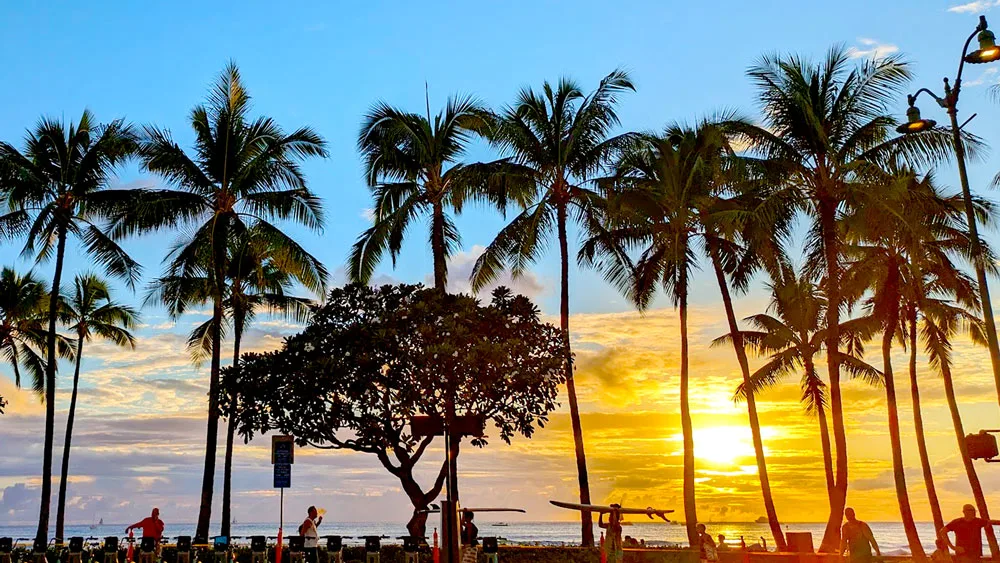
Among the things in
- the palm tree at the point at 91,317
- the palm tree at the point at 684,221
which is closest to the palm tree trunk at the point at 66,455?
the palm tree at the point at 91,317

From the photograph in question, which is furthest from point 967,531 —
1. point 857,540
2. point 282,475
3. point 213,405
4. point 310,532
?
point 213,405

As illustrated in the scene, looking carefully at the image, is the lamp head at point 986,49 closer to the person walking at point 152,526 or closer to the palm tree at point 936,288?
the palm tree at point 936,288

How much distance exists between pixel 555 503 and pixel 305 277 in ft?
47.2

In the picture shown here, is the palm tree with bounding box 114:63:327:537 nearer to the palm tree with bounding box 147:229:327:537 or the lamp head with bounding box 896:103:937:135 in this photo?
the palm tree with bounding box 147:229:327:537

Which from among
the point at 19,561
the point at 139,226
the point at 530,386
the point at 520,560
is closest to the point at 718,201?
the point at 530,386

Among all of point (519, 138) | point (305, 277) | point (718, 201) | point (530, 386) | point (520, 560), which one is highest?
point (519, 138)

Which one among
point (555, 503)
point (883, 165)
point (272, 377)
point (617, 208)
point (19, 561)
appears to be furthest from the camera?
point (617, 208)

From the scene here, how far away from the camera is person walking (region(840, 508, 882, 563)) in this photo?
15422 mm

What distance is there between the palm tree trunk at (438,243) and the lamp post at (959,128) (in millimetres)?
17032

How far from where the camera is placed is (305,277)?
33.5 metres

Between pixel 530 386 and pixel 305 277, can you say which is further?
pixel 305 277

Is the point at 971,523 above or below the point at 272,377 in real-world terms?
below

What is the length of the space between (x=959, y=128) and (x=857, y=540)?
365 inches

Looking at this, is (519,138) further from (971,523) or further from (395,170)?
(971,523)
